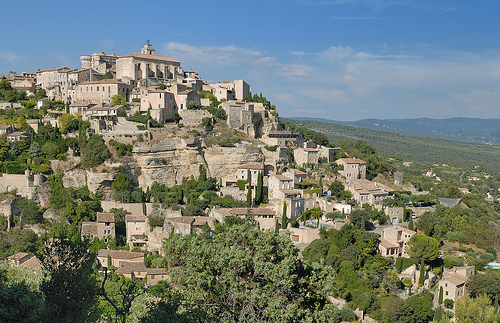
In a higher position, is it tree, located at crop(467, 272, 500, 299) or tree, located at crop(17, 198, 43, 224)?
tree, located at crop(17, 198, 43, 224)

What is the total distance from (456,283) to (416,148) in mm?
139828

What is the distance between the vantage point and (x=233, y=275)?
42.4ft

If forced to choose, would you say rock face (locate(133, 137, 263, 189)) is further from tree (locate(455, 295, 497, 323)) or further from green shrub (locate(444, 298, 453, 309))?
tree (locate(455, 295, 497, 323))

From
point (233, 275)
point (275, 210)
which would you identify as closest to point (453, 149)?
point (275, 210)

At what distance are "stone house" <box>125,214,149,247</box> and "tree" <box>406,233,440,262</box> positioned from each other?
20.2 meters

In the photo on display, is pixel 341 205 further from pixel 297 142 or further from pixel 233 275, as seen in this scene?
pixel 233 275

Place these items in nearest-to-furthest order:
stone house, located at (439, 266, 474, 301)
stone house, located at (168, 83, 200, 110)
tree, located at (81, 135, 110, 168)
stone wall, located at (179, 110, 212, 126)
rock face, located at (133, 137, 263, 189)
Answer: stone house, located at (439, 266, 474, 301)
tree, located at (81, 135, 110, 168)
rock face, located at (133, 137, 263, 189)
stone wall, located at (179, 110, 212, 126)
stone house, located at (168, 83, 200, 110)

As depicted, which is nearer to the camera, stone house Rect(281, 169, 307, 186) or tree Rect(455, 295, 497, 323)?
tree Rect(455, 295, 497, 323)

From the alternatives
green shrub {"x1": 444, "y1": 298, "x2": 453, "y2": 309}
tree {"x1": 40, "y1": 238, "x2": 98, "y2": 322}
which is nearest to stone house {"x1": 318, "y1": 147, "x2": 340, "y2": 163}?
green shrub {"x1": 444, "y1": 298, "x2": 453, "y2": 309}

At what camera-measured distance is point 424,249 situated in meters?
32.8

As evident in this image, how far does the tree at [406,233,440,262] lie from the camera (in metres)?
32.7

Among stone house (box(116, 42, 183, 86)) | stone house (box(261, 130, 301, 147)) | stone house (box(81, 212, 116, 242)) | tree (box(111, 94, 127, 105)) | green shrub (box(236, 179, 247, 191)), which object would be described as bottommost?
stone house (box(81, 212, 116, 242))

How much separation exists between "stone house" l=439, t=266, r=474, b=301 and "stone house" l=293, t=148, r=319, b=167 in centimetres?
1779


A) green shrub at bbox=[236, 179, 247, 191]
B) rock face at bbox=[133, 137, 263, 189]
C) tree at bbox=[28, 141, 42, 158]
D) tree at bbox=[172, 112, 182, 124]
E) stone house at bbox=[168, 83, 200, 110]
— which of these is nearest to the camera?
tree at bbox=[28, 141, 42, 158]
